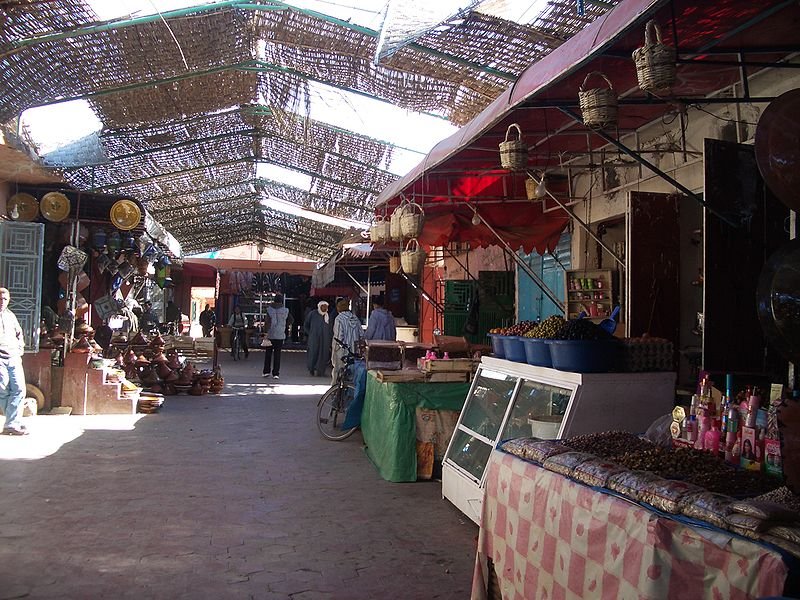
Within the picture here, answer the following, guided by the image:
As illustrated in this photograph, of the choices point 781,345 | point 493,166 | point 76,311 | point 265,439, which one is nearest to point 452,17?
point 493,166

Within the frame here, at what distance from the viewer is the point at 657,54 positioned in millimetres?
3066

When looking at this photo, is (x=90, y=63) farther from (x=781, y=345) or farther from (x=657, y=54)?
(x=781, y=345)

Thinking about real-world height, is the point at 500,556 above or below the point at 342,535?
above

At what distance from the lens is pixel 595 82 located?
452 cm

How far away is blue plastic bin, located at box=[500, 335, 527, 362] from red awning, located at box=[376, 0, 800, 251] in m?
1.45

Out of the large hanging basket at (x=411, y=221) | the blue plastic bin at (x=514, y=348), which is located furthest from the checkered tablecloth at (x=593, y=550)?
the large hanging basket at (x=411, y=221)

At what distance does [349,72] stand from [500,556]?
292 inches

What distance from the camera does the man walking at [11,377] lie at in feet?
27.0

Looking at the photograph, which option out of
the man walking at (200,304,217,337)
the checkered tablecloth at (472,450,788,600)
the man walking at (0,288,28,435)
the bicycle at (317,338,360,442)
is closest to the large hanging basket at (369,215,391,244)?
the bicycle at (317,338,360,442)

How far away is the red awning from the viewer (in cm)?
337

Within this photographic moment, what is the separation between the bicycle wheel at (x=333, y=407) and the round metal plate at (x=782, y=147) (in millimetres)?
6362

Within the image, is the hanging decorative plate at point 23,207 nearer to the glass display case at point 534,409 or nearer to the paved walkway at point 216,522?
the paved walkway at point 216,522

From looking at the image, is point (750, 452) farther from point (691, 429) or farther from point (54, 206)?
point (54, 206)

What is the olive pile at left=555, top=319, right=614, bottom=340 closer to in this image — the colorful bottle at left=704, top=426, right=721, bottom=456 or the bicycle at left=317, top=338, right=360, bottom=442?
the colorful bottle at left=704, top=426, right=721, bottom=456
